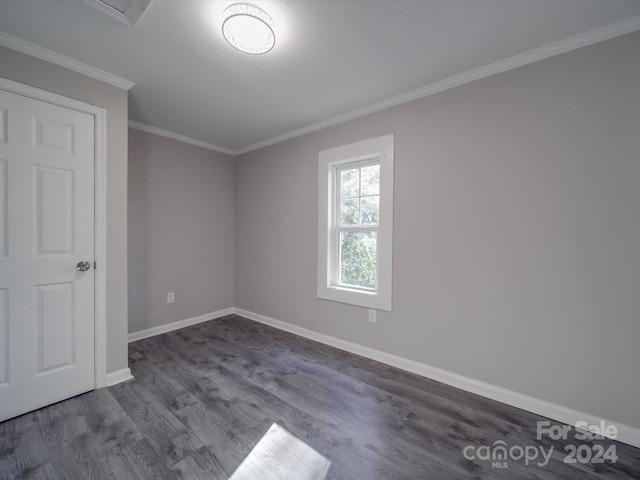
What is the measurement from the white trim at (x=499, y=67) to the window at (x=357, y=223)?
311 mm

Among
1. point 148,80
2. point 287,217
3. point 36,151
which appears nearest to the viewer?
point 36,151

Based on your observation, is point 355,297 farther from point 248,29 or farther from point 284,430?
point 248,29

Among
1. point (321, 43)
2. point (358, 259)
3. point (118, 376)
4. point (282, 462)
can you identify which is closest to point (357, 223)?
point (358, 259)

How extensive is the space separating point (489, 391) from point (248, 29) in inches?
116

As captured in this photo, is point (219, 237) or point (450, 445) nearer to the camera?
point (450, 445)

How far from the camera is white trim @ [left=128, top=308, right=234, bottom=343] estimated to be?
10.1 ft

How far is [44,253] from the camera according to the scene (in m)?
1.89

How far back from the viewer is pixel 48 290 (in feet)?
6.24

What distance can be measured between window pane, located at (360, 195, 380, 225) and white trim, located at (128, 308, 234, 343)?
8.28 ft

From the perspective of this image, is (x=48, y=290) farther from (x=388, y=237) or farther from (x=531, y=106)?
(x=531, y=106)

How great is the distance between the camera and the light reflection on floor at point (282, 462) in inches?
54.0

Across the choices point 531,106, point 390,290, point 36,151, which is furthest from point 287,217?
point 531,106

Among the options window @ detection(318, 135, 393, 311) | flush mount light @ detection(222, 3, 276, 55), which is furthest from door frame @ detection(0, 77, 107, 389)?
window @ detection(318, 135, 393, 311)

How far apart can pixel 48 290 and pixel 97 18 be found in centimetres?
180
